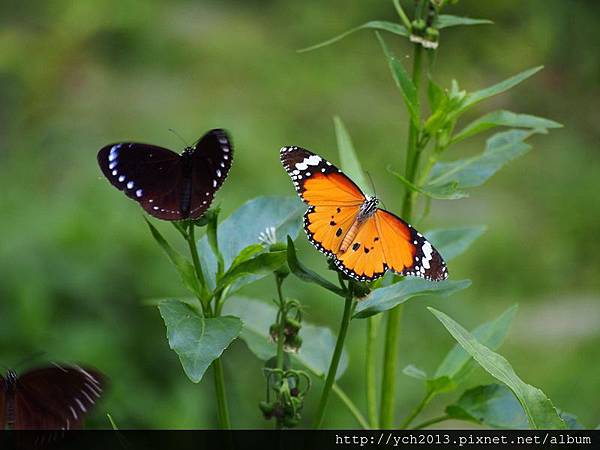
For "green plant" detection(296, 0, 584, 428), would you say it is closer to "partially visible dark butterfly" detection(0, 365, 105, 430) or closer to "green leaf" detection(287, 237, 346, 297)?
"green leaf" detection(287, 237, 346, 297)

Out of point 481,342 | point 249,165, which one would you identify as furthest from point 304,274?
point 249,165

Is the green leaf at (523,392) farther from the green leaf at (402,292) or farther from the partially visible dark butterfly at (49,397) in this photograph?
the partially visible dark butterfly at (49,397)

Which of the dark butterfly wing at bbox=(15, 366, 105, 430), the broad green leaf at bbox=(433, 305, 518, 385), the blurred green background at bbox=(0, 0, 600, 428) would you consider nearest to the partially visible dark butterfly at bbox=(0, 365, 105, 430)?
the dark butterfly wing at bbox=(15, 366, 105, 430)

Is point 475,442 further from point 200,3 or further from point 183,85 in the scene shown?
point 200,3

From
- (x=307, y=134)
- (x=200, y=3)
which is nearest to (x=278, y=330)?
(x=307, y=134)

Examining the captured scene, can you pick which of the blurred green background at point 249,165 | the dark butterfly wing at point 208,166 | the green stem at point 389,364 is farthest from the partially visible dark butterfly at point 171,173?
the blurred green background at point 249,165

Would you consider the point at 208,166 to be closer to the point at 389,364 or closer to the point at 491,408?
the point at 389,364
